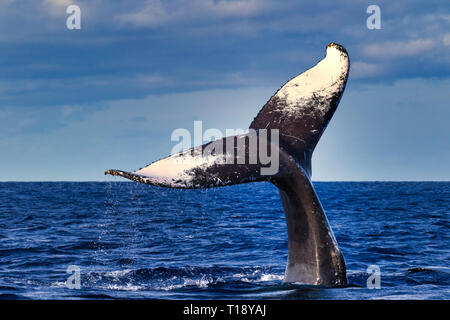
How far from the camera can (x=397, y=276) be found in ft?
35.0

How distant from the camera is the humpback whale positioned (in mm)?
7419

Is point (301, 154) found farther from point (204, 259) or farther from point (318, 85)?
point (204, 259)

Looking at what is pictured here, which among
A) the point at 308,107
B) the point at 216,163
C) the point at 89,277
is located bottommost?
the point at 89,277

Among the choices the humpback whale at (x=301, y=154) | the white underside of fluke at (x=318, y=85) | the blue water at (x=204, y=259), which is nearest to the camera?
the humpback whale at (x=301, y=154)

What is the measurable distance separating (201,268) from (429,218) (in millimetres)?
16067

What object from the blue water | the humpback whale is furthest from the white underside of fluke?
the blue water

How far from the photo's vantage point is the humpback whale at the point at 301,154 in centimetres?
742

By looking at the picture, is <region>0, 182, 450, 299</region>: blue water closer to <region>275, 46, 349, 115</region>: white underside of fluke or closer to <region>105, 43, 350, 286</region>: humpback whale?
<region>105, 43, 350, 286</region>: humpback whale

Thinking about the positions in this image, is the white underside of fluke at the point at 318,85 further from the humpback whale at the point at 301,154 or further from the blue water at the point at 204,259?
the blue water at the point at 204,259

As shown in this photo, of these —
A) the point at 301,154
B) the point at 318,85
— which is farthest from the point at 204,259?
the point at 318,85

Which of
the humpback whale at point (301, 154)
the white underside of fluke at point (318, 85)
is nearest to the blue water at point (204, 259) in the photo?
the humpback whale at point (301, 154)

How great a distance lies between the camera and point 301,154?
820 centimetres
